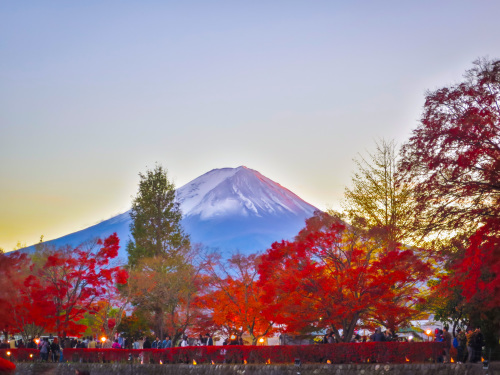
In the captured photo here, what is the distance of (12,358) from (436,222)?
93.4 ft

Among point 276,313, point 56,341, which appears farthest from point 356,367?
point 56,341

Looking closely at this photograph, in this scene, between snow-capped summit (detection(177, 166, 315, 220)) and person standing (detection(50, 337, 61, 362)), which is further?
snow-capped summit (detection(177, 166, 315, 220))

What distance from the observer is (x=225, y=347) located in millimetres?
29578

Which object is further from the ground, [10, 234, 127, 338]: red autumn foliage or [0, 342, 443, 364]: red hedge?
[10, 234, 127, 338]: red autumn foliage

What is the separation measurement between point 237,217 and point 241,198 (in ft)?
24.0

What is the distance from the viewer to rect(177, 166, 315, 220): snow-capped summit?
187 metres

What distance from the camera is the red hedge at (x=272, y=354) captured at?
2319 centimetres

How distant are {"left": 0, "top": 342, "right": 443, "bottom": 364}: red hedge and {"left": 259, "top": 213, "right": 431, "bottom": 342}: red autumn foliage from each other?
60.0 inches

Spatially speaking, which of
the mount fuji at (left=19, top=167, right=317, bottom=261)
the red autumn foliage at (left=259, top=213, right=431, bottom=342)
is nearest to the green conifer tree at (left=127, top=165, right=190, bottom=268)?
the red autumn foliage at (left=259, top=213, right=431, bottom=342)

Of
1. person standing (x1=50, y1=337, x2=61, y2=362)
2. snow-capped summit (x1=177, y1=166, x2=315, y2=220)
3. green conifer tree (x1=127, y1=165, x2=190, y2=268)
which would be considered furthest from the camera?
snow-capped summit (x1=177, y1=166, x2=315, y2=220)

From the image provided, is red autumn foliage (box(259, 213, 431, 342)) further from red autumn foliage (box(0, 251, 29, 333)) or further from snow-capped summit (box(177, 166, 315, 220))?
snow-capped summit (box(177, 166, 315, 220))

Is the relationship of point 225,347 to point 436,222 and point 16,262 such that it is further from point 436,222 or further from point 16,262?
point 16,262

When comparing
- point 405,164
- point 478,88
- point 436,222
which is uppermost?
point 478,88

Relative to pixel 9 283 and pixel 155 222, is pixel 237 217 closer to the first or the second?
pixel 155 222
